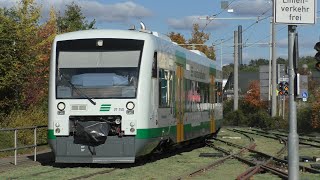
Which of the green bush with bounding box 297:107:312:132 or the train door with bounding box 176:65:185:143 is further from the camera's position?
the green bush with bounding box 297:107:312:132

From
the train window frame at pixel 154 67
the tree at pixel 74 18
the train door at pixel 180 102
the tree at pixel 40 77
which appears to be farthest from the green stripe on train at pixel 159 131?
the tree at pixel 74 18

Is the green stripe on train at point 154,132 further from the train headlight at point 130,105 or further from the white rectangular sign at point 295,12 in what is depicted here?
the white rectangular sign at point 295,12

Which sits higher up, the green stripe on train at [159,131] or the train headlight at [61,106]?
the train headlight at [61,106]

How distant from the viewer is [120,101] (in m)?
15.3

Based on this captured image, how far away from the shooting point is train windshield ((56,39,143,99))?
608 inches

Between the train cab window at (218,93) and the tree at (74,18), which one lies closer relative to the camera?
the train cab window at (218,93)

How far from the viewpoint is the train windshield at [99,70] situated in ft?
50.7

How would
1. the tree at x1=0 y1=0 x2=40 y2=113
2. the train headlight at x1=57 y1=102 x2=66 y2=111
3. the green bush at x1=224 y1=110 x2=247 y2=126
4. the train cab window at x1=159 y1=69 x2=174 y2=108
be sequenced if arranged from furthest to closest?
the green bush at x1=224 y1=110 x2=247 y2=126
the tree at x1=0 y1=0 x2=40 y2=113
the train cab window at x1=159 y1=69 x2=174 y2=108
the train headlight at x1=57 y1=102 x2=66 y2=111

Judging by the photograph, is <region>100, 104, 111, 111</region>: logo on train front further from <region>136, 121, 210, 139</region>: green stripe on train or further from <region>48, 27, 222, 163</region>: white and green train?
<region>136, 121, 210, 139</region>: green stripe on train

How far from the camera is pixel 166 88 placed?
17.3 meters

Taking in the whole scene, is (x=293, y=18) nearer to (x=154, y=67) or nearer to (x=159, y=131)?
(x=154, y=67)

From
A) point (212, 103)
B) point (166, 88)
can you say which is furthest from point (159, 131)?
point (212, 103)

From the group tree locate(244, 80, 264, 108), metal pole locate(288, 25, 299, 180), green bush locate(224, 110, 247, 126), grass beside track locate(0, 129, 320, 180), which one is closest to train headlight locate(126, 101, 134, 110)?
grass beside track locate(0, 129, 320, 180)

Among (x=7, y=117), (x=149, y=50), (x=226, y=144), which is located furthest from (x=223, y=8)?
(x=149, y=50)
